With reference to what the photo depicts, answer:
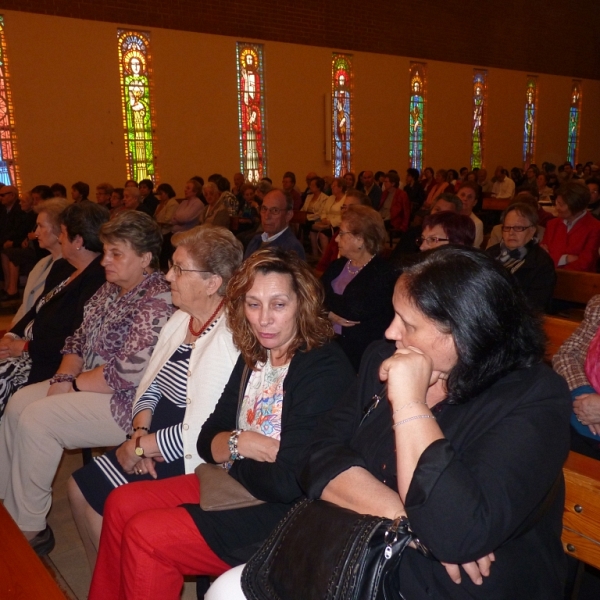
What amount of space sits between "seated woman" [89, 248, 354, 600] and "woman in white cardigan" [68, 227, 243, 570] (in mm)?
154

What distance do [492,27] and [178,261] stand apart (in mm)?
16795

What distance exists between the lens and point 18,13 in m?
9.88

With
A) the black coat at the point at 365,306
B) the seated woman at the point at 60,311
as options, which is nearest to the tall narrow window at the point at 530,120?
the black coat at the point at 365,306

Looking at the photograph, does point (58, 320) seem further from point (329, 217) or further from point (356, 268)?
point (329, 217)

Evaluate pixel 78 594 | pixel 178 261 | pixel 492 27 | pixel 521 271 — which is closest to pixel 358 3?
pixel 492 27

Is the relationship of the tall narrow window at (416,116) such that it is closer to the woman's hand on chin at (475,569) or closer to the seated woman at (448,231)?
the seated woman at (448,231)

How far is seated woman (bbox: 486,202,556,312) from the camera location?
384cm

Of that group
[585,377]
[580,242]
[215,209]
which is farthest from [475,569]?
[215,209]

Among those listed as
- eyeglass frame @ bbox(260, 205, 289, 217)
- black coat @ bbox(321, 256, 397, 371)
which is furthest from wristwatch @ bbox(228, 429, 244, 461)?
eyeglass frame @ bbox(260, 205, 289, 217)

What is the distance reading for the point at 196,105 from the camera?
39.4 ft

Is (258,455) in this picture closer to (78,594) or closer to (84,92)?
(78,594)

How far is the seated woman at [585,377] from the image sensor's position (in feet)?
7.47

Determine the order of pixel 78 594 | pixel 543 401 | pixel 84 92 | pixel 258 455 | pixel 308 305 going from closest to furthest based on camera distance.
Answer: pixel 543 401 < pixel 258 455 < pixel 308 305 < pixel 78 594 < pixel 84 92

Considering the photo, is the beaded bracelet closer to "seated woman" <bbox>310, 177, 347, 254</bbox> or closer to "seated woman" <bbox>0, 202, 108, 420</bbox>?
"seated woman" <bbox>0, 202, 108, 420</bbox>
